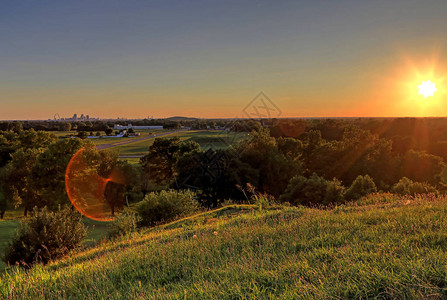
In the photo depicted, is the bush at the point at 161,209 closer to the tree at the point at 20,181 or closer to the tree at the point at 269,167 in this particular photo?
the tree at the point at 269,167

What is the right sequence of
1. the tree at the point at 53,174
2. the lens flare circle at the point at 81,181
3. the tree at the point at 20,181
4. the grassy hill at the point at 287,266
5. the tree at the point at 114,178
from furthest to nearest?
the tree at the point at 114,178, the tree at the point at 20,181, the lens flare circle at the point at 81,181, the tree at the point at 53,174, the grassy hill at the point at 287,266

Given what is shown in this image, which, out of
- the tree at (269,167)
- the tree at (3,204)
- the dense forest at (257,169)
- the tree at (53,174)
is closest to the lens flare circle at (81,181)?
the tree at (53,174)

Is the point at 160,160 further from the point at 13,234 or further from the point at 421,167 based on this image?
the point at 421,167

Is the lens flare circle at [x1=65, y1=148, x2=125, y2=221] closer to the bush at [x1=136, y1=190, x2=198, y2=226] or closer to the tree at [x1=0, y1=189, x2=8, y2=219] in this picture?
the tree at [x1=0, y1=189, x2=8, y2=219]

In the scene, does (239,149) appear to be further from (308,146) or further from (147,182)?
(147,182)

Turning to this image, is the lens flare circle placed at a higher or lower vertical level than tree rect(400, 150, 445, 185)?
lower

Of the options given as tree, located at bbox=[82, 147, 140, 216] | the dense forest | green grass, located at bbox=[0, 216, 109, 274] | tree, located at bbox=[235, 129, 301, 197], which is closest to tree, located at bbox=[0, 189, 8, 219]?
the dense forest

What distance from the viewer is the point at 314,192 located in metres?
26.3

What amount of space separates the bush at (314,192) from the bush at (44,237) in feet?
57.3

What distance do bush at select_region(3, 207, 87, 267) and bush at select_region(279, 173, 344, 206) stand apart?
57.3 ft

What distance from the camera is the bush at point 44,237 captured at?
547 inches

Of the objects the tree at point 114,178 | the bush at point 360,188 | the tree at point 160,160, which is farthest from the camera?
the tree at point 160,160

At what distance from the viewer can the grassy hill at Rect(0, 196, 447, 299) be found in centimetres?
365

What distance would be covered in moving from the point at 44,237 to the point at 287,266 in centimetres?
1451
